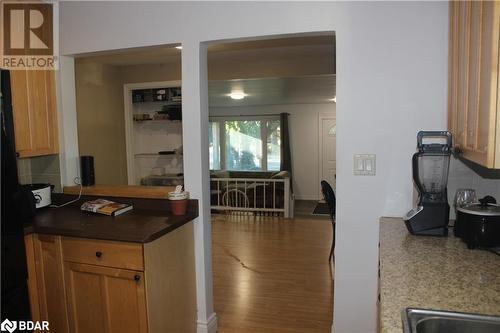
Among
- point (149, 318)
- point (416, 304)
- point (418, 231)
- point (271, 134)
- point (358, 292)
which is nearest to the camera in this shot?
point (416, 304)

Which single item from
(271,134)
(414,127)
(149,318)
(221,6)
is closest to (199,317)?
(149,318)

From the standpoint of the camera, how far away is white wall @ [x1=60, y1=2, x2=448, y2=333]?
186cm

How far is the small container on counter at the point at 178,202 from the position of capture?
2.14 meters

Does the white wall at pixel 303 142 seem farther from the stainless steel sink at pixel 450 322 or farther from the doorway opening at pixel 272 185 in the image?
the stainless steel sink at pixel 450 322

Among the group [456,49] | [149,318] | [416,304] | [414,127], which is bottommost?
[149,318]

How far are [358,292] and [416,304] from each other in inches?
43.3

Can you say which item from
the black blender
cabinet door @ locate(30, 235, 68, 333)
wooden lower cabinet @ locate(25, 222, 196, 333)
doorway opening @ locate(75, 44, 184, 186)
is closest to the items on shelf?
doorway opening @ locate(75, 44, 184, 186)

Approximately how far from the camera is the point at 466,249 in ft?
4.82

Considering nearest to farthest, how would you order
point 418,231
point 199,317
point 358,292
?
point 418,231, point 358,292, point 199,317

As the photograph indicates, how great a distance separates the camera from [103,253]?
1827 millimetres

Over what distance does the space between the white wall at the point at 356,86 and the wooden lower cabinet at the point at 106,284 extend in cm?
33

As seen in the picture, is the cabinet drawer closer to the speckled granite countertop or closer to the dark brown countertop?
the dark brown countertop

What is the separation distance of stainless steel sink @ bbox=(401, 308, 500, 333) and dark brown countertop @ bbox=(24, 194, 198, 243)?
1249mm

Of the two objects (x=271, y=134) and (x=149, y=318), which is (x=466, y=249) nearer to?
(x=149, y=318)
